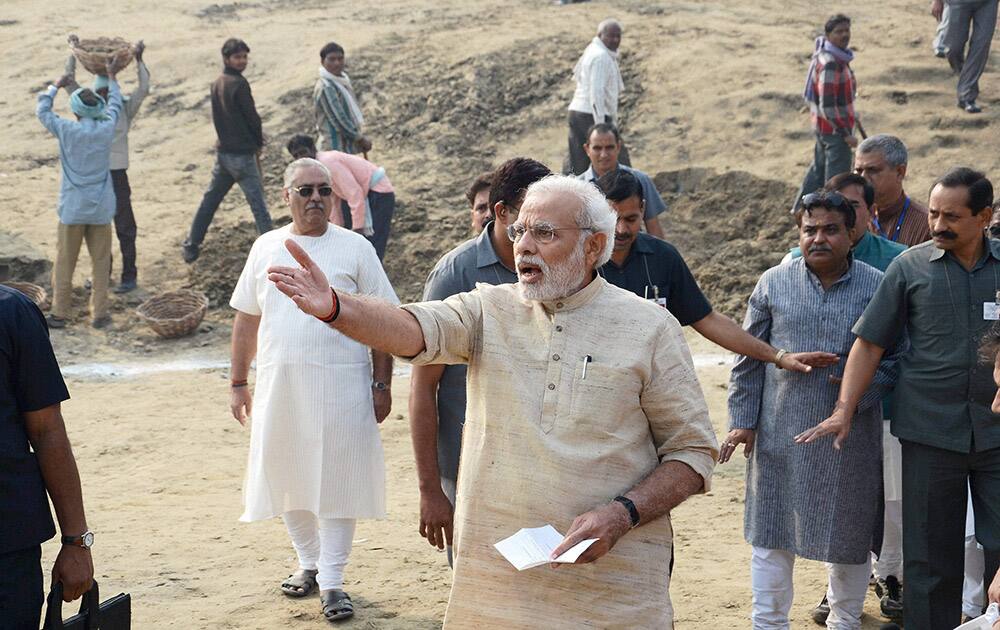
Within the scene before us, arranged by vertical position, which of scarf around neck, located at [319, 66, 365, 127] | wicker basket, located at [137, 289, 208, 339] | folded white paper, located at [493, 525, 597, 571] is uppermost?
scarf around neck, located at [319, 66, 365, 127]

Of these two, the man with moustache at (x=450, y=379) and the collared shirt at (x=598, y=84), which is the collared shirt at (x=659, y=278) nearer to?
the man with moustache at (x=450, y=379)

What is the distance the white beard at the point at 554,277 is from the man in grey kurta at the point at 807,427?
1.89m

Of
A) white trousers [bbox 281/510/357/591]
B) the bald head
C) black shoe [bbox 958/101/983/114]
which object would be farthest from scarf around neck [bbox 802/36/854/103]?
white trousers [bbox 281/510/357/591]

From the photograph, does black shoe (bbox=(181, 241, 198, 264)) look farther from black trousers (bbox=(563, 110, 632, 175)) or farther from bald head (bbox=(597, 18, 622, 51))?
bald head (bbox=(597, 18, 622, 51))

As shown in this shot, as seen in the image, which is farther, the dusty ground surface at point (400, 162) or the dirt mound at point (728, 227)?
the dirt mound at point (728, 227)

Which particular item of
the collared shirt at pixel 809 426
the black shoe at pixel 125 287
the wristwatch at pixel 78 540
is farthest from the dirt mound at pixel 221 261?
the wristwatch at pixel 78 540

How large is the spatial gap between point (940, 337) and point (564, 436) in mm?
2064

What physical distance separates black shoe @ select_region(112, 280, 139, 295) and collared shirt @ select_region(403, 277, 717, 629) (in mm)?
10256

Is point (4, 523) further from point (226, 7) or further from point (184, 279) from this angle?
point (226, 7)

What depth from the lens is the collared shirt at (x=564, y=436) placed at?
334 centimetres

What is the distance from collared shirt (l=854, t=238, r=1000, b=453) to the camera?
4.66 metres

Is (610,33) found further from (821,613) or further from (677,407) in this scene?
(677,407)

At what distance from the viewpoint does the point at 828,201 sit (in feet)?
16.4

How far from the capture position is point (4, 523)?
370 centimetres
